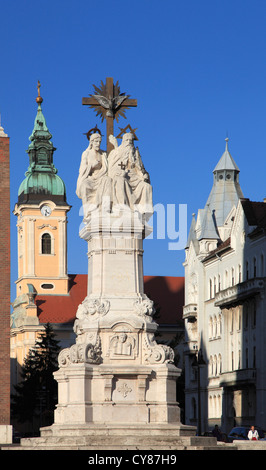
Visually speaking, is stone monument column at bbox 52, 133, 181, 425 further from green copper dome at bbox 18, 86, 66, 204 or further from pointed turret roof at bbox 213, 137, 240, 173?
green copper dome at bbox 18, 86, 66, 204

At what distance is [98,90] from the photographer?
120ft

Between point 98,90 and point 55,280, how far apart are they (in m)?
103

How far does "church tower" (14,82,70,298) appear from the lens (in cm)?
13562

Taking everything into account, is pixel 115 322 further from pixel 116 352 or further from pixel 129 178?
pixel 129 178

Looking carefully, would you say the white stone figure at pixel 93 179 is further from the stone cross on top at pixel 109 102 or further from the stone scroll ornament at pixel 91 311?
the stone scroll ornament at pixel 91 311

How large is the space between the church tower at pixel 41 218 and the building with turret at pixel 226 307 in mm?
35541

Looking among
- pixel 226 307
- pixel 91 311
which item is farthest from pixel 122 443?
pixel 226 307

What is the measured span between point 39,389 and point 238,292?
27.6 meters

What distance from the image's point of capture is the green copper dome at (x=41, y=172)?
136250 mm

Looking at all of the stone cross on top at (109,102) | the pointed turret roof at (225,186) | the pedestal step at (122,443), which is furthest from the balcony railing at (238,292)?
the pedestal step at (122,443)

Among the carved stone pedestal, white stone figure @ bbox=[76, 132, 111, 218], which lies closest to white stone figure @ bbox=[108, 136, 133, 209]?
white stone figure @ bbox=[76, 132, 111, 218]

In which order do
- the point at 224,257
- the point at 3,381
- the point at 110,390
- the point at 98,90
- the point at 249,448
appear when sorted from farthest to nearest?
the point at 224,257 → the point at 3,381 → the point at 98,90 → the point at 110,390 → the point at 249,448

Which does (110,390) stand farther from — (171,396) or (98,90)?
(98,90)
